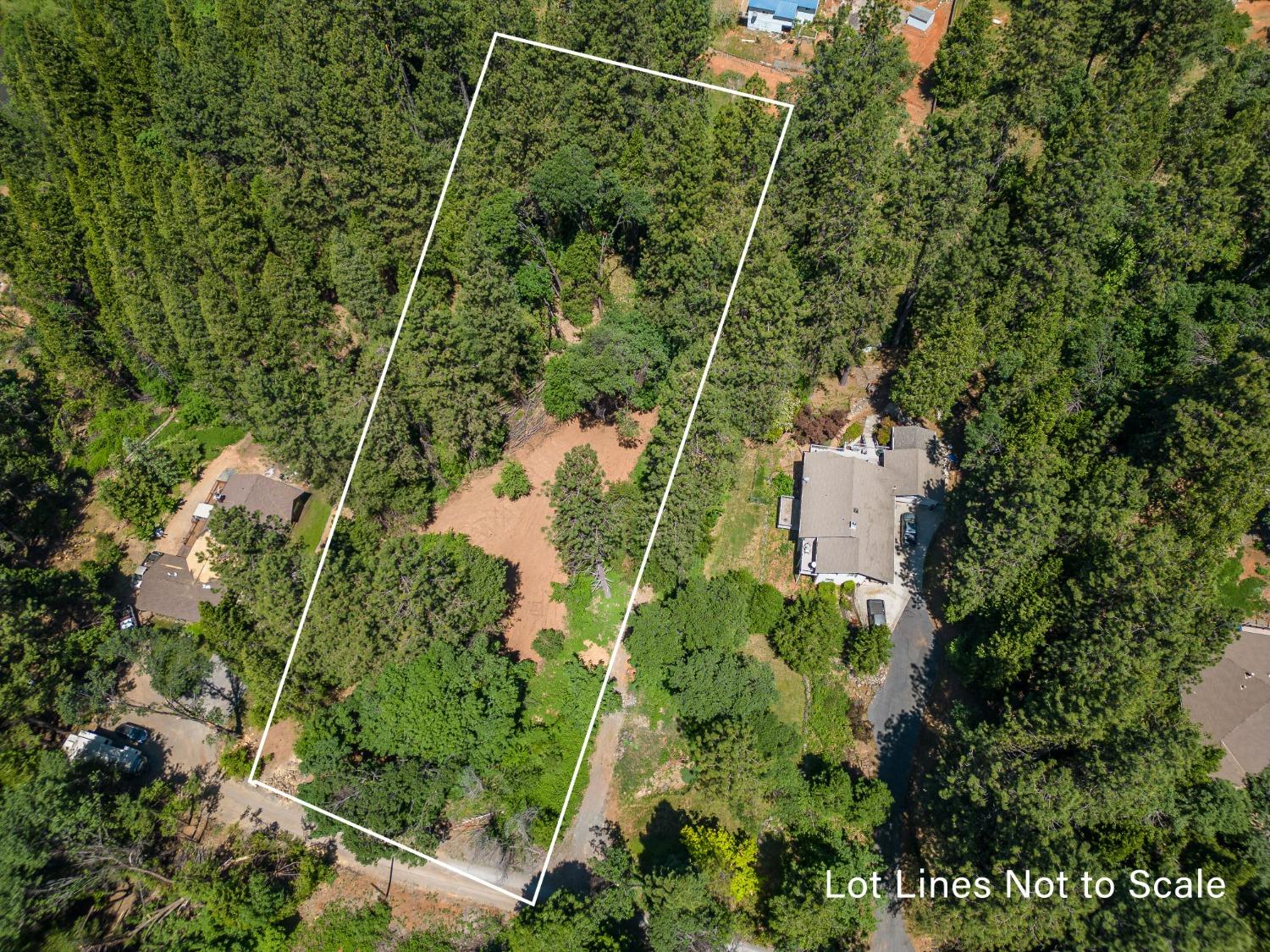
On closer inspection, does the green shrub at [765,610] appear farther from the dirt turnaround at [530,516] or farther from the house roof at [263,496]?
the house roof at [263,496]

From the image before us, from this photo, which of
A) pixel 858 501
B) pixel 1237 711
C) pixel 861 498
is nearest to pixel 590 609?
pixel 858 501

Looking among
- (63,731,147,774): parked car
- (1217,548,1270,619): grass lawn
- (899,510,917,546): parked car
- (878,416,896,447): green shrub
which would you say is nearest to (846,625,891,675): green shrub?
(899,510,917,546): parked car

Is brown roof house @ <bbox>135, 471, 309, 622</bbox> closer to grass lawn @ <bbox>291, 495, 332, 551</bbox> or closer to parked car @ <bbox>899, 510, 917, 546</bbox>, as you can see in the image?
grass lawn @ <bbox>291, 495, 332, 551</bbox>

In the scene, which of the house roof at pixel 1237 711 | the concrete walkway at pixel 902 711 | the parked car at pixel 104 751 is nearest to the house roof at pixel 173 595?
the parked car at pixel 104 751

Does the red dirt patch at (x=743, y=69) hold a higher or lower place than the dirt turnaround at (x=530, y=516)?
higher

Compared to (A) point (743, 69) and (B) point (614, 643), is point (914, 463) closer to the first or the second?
(B) point (614, 643)

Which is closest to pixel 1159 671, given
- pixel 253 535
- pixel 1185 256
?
pixel 1185 256
